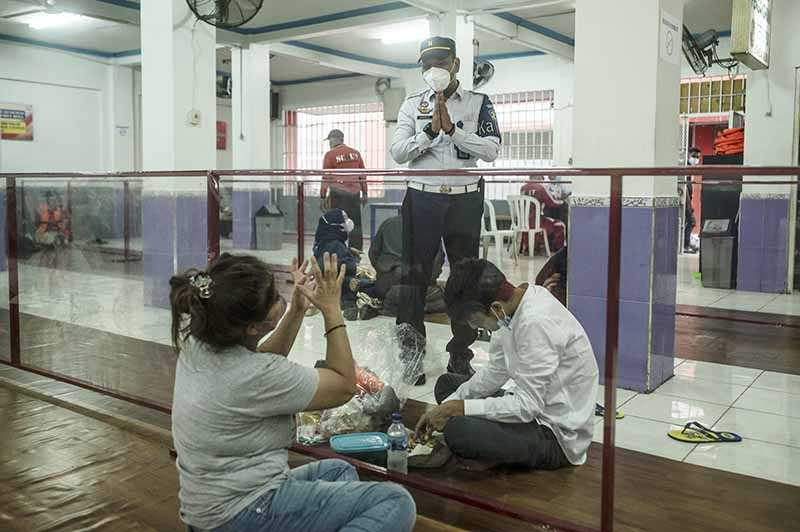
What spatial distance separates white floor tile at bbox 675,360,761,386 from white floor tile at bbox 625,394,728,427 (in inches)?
18.8

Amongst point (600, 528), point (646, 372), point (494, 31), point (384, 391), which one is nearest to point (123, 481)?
point (384, 391)

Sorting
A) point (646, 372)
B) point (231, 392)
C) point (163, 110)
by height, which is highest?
point (163, 110)

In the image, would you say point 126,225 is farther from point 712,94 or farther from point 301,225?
point 712,94

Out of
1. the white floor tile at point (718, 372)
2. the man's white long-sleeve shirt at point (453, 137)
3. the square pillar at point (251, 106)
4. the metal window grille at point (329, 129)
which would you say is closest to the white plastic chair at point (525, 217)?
the man's white long-sleeve shirt at point (453, 137)

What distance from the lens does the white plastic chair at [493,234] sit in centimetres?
252

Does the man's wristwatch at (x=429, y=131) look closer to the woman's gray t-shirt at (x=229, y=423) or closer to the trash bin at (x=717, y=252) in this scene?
the woman's gray t-shirt at (x=229, y=423)

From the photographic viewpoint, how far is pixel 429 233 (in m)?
2.82

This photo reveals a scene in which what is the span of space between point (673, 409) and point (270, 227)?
195cm

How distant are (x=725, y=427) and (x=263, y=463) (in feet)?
7.07

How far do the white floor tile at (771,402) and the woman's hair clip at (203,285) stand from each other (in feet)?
8.61

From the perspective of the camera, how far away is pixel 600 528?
205cm

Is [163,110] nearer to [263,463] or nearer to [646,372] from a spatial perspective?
[646,372]

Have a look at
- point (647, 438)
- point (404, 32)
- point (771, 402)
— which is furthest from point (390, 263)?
point (404, 32)

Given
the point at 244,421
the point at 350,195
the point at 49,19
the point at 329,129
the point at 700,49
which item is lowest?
the point at 244,421
